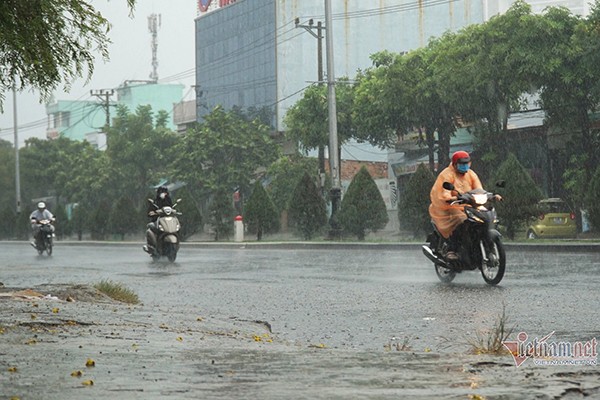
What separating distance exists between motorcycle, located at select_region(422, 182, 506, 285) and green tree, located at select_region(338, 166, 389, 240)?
22493 millimetres

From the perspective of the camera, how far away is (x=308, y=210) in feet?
129

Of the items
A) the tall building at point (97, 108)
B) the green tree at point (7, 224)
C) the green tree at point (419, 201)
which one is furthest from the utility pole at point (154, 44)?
the green tree at point (419, 201)

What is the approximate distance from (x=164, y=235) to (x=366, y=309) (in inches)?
495

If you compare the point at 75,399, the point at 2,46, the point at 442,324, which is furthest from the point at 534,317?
the point at 75,399

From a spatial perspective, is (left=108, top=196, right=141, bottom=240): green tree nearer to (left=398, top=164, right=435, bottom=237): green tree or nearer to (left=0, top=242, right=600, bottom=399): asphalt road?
(left=398, top=164, right=435, bottom=237): green tree

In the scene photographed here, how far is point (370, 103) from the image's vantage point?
4875 cm

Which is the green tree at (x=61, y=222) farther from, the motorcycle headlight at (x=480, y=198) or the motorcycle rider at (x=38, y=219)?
the motorcycle headlight at (x=480, y=198)

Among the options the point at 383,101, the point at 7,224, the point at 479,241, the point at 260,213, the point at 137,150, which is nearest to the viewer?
the point at 479,241

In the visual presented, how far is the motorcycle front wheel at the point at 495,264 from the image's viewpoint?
13.0 m

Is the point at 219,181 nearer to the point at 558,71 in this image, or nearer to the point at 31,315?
the point at 558,71

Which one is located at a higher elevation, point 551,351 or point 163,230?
point 163,230

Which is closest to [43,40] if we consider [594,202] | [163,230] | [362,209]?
[163,230]

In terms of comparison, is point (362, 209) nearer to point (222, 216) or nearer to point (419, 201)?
point (419, 201)

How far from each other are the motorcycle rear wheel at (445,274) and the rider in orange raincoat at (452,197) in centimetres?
36
